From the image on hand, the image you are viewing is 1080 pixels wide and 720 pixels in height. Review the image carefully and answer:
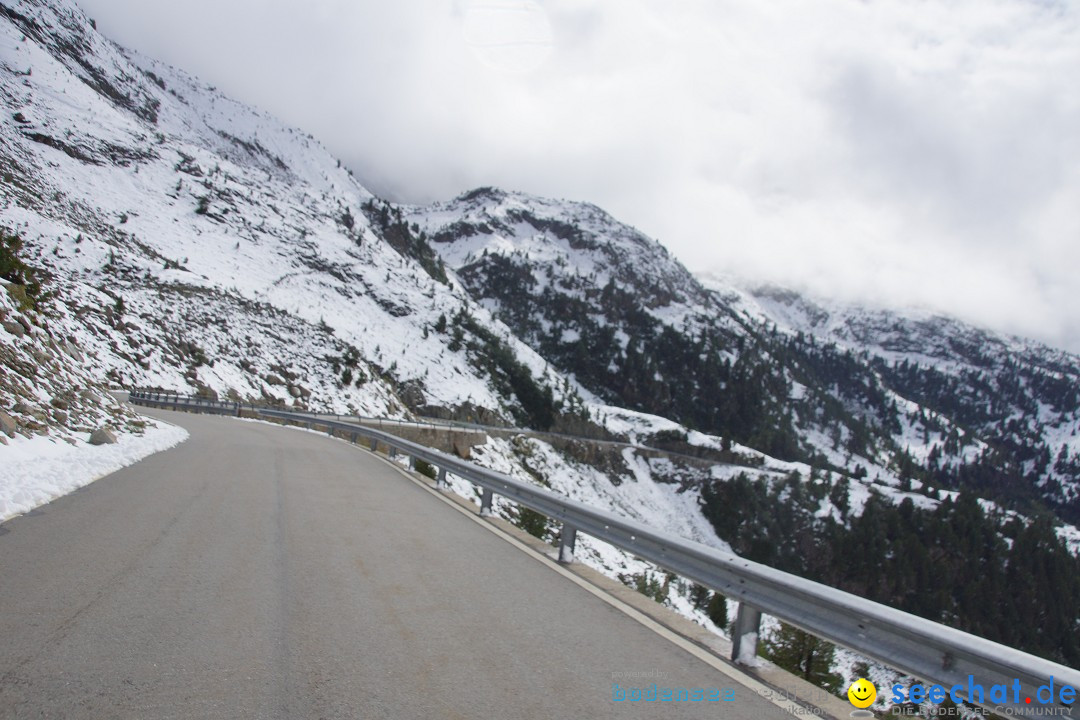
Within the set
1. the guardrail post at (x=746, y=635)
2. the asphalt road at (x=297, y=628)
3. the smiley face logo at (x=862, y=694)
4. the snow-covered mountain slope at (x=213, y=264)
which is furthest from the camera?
the snow-covered mountain slope at (x=213, y=264)

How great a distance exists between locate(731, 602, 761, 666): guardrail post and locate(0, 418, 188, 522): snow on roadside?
25.6 ft

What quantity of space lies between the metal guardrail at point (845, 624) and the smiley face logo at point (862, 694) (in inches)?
9.6

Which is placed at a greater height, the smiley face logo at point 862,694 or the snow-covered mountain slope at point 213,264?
the snow-covered mountain slope at point 213,264

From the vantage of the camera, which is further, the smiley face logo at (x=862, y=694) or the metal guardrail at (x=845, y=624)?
the smiley face logo at (x=862, y=694)

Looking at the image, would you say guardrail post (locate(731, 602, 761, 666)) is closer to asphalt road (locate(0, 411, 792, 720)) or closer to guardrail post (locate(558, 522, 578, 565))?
asphalt road (locate(0, 411, 792, 720))

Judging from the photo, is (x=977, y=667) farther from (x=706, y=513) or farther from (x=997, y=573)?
(x=997, y=573)

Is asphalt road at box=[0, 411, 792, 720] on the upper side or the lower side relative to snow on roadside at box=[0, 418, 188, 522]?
upper

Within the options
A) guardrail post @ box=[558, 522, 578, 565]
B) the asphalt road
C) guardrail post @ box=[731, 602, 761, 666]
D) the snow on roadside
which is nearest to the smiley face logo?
the asphalt road

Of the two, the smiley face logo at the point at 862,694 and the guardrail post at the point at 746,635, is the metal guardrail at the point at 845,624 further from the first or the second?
the smiley face logo at the point at 862,694

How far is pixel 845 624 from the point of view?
4027mm

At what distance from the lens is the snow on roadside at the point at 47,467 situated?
25.7ft

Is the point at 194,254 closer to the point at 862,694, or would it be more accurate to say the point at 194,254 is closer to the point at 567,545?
the point at 567,545

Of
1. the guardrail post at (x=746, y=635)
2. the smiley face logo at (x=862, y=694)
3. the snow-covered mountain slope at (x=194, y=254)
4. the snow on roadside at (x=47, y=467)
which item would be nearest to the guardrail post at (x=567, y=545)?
the guardrail post at (x=746, y=635)

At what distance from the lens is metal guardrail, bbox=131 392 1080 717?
3.01 meters
